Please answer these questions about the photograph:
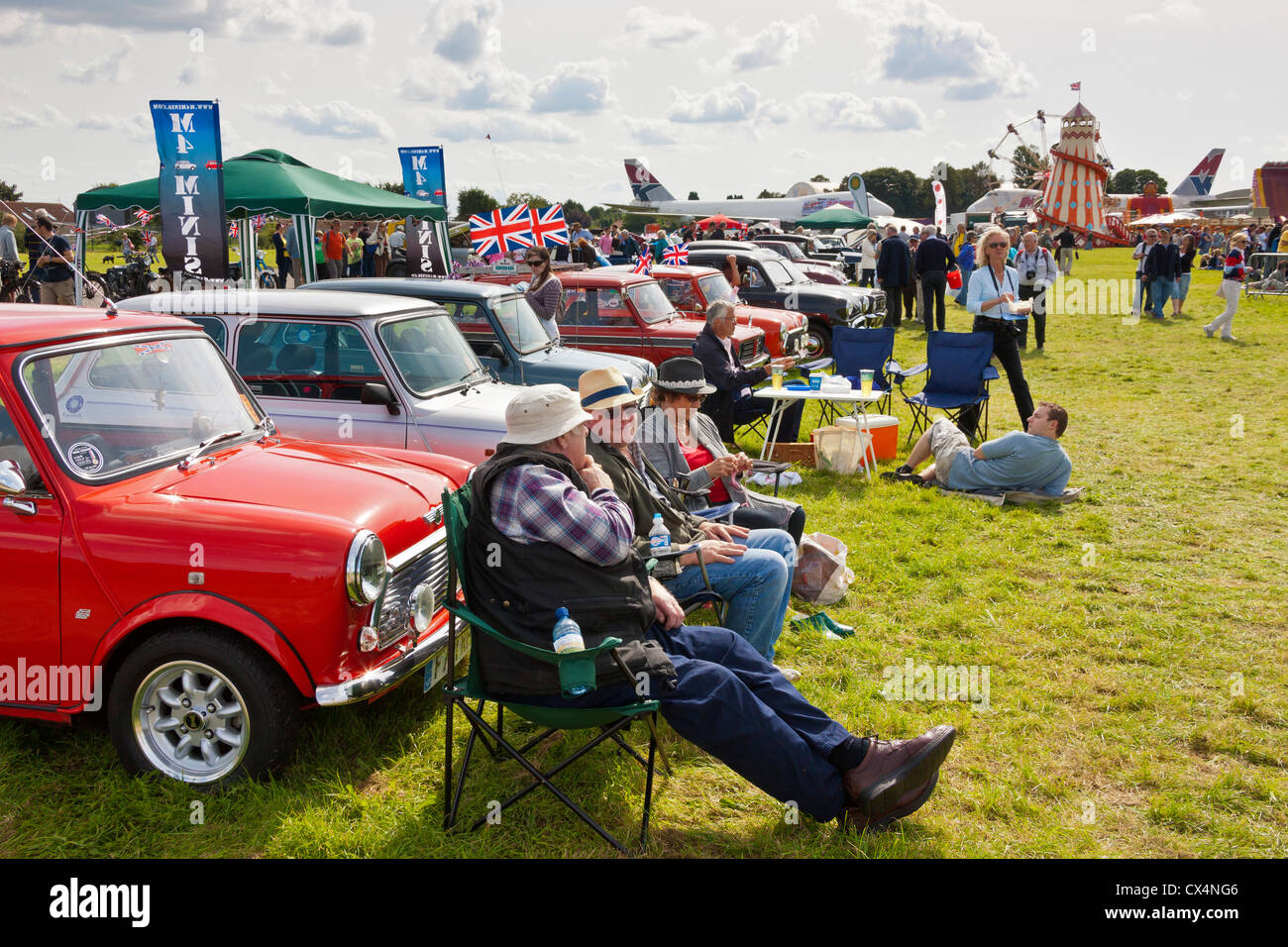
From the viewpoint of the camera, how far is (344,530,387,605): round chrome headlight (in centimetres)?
359

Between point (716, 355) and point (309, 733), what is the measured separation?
5455 mm

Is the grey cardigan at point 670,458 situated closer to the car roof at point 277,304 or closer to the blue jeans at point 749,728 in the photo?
the blue jeans at point 749,728

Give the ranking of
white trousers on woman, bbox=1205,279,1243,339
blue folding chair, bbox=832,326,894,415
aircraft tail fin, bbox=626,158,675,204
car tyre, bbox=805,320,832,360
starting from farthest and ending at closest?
1. aircraft tail fin, bbox=626,158,675,204
2. white trousers on woman, bbox=1205,279,1243,339
3. car tyre, bbox=805,320,832,360
4. blue folding chair, bbox=832,326,894,415

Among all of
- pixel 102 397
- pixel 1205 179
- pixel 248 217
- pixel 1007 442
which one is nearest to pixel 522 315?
pixel 1007 442

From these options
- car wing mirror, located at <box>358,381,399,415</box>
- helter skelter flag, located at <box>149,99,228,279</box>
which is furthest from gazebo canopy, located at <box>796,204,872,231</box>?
car wing mirror, located at <box>358,381,399,415</box>

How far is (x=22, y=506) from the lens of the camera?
365 cm

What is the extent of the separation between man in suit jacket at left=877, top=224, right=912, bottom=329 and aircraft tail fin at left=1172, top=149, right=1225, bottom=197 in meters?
97.6

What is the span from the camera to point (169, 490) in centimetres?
384

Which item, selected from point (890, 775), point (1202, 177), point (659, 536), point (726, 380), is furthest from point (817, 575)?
point (1202, 177)

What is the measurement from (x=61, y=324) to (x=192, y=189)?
311 inches

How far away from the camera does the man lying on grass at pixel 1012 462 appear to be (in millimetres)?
7984

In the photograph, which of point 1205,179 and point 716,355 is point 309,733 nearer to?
point 716,355

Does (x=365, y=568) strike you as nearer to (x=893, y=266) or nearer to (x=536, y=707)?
(x=536, y=707)

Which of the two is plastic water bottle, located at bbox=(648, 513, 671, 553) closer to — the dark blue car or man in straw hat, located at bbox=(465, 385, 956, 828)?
man in straw hat, located at bbox=(465, 385, 956, 828)
